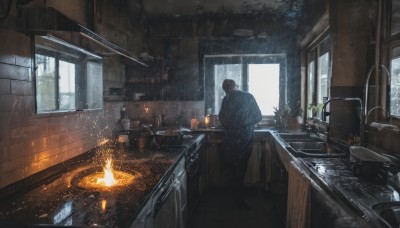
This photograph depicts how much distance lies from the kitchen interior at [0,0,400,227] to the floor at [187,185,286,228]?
2.1 inches

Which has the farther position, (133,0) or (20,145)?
(133,0)

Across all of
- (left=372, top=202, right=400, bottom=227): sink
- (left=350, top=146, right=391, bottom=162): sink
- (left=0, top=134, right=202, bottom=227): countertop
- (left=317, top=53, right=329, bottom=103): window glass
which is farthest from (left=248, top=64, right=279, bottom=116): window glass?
(left=372, top=202, right=400, bottom=227): sink

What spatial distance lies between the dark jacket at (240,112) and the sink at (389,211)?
2.70 m

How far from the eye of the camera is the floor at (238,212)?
3473mm

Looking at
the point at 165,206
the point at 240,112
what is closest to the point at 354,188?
the point at 165,206

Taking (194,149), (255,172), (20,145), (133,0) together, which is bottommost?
(255,172)

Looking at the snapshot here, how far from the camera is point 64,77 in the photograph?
257 centimetres

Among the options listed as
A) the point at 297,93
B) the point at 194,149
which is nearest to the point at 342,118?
the point at 194,149

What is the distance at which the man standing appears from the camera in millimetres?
4047

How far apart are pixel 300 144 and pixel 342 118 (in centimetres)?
59

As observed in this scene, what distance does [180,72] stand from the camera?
Answer: 18.0 feet

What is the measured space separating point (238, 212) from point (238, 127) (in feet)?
3.56

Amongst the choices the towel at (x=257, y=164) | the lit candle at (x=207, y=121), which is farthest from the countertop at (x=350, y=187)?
the lit candle at (x=207, y=121)

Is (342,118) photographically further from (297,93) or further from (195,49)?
(195,49)
